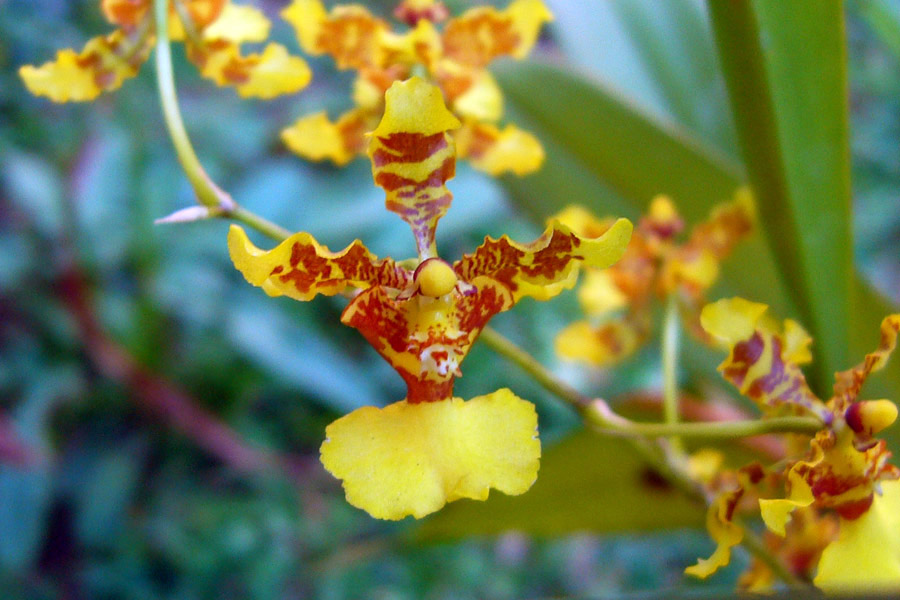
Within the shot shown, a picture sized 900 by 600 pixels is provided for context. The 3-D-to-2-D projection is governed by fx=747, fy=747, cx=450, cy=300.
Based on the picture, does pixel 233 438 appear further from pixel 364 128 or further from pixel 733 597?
pixel 733 597

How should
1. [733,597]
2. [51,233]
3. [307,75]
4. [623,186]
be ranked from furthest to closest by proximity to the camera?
[51,233], [623,186], [307,75], [733,597]

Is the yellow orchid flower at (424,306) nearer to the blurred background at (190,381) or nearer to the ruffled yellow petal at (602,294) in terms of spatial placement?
the ruffled yellow petal at (602,294)

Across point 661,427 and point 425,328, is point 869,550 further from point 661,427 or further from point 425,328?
point 425,328

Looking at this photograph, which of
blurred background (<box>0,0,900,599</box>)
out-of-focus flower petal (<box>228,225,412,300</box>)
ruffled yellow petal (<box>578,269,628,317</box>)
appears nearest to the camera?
out-of-focus flower petal (<box>228,225,412,300</box>)

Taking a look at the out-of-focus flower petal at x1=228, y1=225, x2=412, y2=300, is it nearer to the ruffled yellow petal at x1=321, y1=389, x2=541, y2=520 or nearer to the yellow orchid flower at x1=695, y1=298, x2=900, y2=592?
the ruffled yellow petal at x1=321, y1=389, x2=541, y2=520

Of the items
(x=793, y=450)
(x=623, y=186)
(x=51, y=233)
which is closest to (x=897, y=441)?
(x=793, y=450)

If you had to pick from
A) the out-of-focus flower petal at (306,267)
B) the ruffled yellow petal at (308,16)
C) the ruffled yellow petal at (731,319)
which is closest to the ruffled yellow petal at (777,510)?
the ruffled yellow petal at (731,319)

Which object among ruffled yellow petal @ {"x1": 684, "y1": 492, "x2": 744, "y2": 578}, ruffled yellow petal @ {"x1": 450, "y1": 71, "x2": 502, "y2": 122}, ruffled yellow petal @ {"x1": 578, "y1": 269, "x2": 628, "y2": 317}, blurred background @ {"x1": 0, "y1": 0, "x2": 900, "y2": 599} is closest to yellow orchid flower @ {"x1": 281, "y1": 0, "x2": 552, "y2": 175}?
ruffled yellow petal @ {"x1": 450, "y1": 71, "x2": 502, "y2": 122}
